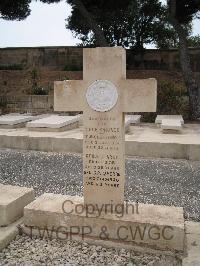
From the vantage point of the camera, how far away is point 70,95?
329cm

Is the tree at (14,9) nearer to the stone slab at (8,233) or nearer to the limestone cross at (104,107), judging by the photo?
the limestone cross at (104,107)

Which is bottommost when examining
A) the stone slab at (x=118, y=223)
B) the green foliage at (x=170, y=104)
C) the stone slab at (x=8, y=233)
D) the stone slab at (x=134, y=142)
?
the stone slab at (x=8, y=233)

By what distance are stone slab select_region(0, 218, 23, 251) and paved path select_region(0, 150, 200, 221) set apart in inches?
49.5

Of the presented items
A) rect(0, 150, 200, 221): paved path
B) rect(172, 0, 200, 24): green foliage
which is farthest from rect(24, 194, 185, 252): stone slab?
rect(172, 0, 200, 24): green foliage

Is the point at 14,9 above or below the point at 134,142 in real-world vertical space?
above

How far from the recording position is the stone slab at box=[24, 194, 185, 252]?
293cm

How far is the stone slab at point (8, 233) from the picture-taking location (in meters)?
3.05

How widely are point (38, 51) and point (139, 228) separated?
55.1 ft

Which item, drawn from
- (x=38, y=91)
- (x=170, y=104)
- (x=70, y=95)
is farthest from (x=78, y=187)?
(x=38, y=91)

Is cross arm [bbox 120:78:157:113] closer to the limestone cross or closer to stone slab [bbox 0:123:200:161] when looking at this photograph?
the limestone cross

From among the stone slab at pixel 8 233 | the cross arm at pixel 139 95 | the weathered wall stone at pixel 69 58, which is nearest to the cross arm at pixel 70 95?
the cross arm at pixel 139 95

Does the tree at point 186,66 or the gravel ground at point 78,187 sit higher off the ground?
the tree at point 186,66

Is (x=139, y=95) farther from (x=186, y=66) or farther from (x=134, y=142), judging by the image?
(x=186, y=66)

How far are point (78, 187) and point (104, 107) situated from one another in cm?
196
